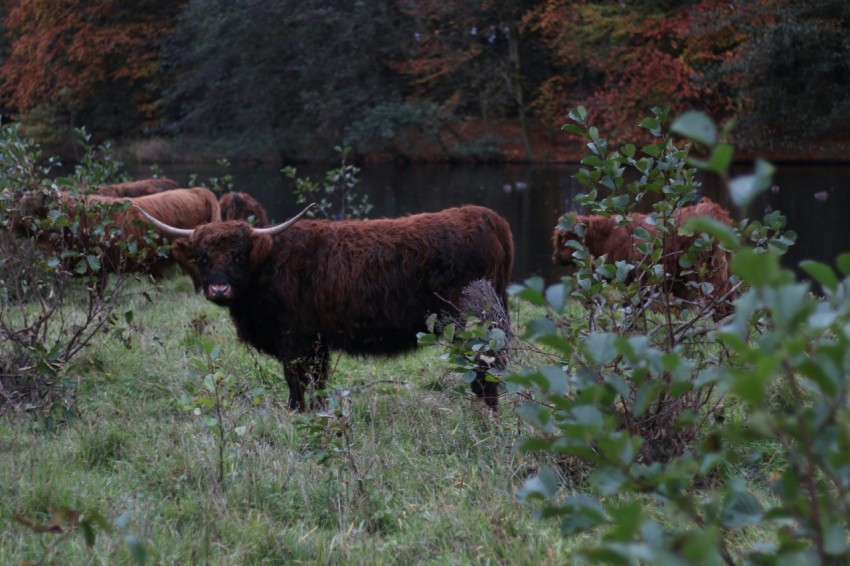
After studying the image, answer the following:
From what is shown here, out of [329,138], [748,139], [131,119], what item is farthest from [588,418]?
[131,119]

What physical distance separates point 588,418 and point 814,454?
0.30 meters

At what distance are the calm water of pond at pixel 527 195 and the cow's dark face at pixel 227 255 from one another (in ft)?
→ 23.9

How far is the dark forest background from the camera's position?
2030cm

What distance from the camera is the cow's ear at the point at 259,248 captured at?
5707 mm

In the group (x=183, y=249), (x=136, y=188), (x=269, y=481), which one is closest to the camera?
(x=269, y=481)

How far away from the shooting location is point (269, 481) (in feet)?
12.8

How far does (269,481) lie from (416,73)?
2481 cm

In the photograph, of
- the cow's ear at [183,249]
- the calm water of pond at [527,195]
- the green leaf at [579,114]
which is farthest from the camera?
the calm water of pond at [527,195]

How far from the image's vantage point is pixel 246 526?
340 cm

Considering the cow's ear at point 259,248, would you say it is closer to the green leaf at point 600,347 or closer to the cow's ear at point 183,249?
the cow's ear at point 183,249

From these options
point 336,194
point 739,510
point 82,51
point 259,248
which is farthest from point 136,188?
point 82,51

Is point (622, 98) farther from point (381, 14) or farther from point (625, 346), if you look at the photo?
point (625, 346)

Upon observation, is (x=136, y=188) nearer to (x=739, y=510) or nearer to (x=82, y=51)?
(x=739, y=510)

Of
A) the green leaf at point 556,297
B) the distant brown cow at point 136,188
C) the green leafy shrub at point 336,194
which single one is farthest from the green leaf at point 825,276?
the distant brown cow at point 136,188
